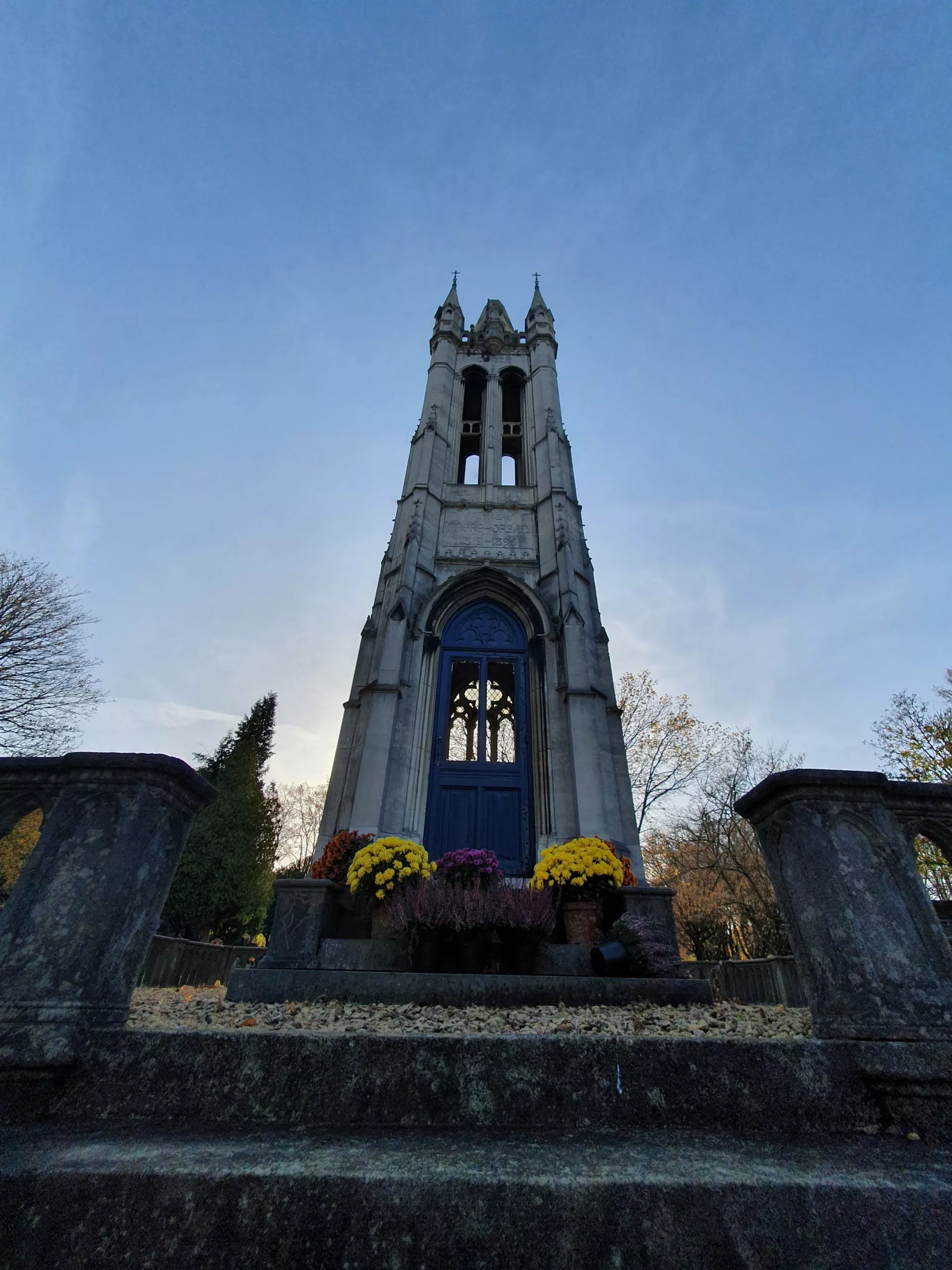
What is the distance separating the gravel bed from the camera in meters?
3.57

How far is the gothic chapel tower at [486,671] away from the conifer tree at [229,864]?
8.30 meters

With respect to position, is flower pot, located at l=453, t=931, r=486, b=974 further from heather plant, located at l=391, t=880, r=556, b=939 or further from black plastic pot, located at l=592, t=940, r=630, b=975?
black plastic pot, located at l=592, t=940, r=630, b=975

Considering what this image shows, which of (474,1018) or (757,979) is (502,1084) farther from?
(757,979)

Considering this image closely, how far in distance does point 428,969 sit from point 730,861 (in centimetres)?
2141

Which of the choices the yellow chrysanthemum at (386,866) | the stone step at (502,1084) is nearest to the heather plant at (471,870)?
the yellow chrysanthemum at (386,866)

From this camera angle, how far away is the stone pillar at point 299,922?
5.89m

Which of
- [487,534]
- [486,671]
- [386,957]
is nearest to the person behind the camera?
[386,957]

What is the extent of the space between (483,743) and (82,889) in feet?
28.3

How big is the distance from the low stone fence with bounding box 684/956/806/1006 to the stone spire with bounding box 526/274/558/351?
17571mm

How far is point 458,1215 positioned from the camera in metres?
1.66


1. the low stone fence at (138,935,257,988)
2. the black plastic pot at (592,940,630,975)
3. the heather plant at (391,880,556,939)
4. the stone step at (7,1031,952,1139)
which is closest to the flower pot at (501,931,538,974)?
the heather plant at (391,880,556,939)

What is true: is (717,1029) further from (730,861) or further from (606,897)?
(730,861)

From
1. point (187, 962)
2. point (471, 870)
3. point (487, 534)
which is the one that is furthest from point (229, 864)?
point (471, 870)

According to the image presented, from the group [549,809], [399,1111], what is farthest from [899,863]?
[549,809]
